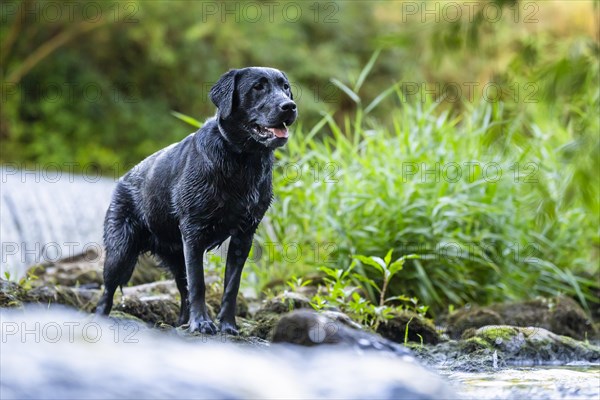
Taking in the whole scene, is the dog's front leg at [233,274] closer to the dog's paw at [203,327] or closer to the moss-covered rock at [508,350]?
the dog's paw at [203,327]

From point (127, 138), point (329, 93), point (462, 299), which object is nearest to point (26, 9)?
point (127, 138)

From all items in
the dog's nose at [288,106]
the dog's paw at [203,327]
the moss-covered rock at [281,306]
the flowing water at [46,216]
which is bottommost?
the flowing water at [46,216]

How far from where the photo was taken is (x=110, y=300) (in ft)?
14.8

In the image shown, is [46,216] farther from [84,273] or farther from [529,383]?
[529,383]

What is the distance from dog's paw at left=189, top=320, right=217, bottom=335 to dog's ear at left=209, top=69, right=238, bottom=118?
3.14 feet

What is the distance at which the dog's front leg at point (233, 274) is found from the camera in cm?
417

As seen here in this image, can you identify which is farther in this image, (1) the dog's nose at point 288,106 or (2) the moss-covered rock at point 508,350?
(2) the moss-covered rock at point 508,350

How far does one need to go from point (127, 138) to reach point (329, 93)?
16.1 ft

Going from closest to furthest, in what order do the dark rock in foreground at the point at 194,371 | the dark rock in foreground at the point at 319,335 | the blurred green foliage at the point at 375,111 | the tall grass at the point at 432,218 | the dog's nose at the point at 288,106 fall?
1. the dark rock in foreground at the point at 194,371
2. the dark rock in foreground at the point at 319,335
3. the blurred green foliage at the point at 375,111
4. the dog's nose at the point at 288,106
5. the tall grass at the point at 432,218

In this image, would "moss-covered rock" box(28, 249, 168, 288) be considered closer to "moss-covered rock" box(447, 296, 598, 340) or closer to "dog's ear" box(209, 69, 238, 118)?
"moss-covered rock" box(447, 296, 598, 340)

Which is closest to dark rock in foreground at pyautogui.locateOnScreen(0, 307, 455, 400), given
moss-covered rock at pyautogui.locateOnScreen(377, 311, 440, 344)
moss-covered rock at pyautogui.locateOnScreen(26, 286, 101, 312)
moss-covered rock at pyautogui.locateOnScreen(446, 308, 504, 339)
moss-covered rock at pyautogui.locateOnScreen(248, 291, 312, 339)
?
moss-covered rock at pyautogui.locateOnScreen(26, 286, 101, 312)

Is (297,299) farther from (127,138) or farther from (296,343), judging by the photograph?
(127,138)

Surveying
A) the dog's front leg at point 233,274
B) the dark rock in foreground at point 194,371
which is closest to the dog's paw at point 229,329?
the dog's front leg at point 233,274

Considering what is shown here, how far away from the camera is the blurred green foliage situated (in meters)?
3.74
